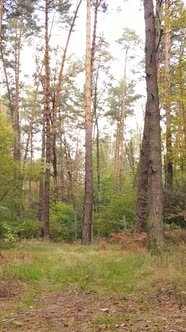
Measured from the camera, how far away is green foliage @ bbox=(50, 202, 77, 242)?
18438mm

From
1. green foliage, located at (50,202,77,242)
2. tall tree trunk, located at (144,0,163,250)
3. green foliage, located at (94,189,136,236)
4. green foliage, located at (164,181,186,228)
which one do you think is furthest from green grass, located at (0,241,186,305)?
green foliage, located at (50,202,77,242)

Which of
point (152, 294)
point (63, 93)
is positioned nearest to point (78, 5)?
point (63, 93)

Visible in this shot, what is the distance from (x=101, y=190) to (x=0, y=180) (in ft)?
35.7

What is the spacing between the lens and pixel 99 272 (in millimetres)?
7578

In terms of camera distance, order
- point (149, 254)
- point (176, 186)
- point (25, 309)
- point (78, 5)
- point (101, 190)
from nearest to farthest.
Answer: point (25, 309) < point (149, 254) < point (176, 186) < point (78, 5) < point (101, 190)

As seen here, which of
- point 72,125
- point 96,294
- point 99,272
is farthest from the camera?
point 72,125

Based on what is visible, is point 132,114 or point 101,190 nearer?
point 101,190

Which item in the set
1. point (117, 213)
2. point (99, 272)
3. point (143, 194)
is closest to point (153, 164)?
point (99, 272)

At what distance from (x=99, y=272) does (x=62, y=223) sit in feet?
39.6

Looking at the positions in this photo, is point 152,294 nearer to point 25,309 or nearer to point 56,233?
point 25,309

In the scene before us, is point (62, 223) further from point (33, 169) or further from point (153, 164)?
point (153, 164)

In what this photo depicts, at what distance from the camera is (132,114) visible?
3284cm

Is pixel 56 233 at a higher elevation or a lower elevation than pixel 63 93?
lower

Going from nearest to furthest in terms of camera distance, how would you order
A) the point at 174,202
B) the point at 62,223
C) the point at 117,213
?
the point at 174,202, the point at 117,213, the point at 62,223
